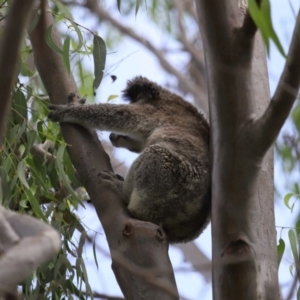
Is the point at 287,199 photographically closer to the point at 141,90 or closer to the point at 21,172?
the point at 21,172

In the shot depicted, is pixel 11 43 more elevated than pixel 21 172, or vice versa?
pixel 21 172

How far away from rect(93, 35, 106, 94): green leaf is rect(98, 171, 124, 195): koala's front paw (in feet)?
1.30

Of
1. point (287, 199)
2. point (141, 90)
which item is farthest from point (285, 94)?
point (141, 90)

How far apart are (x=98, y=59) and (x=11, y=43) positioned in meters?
1.47

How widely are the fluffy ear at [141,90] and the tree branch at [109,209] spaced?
84 cm

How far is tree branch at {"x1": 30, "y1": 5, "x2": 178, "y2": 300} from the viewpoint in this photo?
2.08m

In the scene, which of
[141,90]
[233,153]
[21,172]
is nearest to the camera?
[233,153]

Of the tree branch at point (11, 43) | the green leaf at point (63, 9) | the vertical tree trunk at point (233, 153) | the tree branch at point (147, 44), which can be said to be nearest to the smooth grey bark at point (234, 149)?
the vertical tree trunk at point (233, 153)

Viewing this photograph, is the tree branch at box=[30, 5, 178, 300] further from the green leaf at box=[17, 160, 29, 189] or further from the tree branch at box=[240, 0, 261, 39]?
the tree branch at box=[240, 0, 261, 39]

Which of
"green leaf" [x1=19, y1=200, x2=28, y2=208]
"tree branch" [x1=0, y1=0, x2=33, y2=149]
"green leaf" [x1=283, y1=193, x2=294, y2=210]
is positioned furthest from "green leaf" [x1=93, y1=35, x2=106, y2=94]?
"tree branch" [x1=0, y1=0, x2=33, y2=149]

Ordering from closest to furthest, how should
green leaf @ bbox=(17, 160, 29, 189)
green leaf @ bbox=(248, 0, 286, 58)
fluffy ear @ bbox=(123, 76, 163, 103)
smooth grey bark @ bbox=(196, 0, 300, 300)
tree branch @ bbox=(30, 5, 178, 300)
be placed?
green leaf @ bbox=(248, 0, 286, 58), smooth grey bark @ bbox=(196, 0, 300, 300), tree branch @ bbox=(30, 5, 178, 300), green leaf @ bbox=(17, 160, 29, 189), fluffy ear @ bbox=(123, 76, 163, 103)

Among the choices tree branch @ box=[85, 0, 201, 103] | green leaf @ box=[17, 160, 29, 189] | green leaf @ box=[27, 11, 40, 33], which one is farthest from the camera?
tree branch @ box=[85, 0, 201, 103]

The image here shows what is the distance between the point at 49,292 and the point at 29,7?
5.47 ft

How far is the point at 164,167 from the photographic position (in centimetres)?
291
